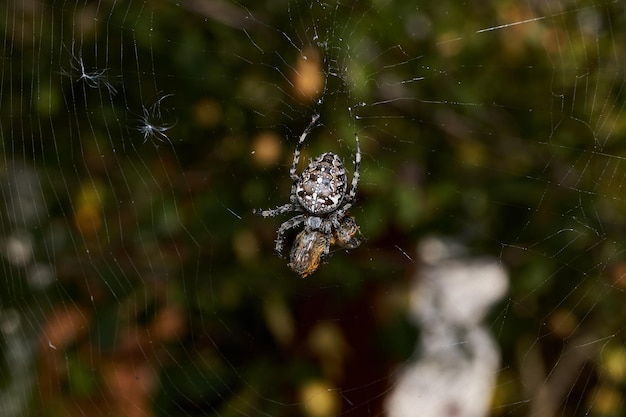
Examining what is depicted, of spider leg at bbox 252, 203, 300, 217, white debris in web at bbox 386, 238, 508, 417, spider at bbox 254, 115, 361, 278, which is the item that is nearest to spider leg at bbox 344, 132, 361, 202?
spider at bbox 254, 115, 361, 278

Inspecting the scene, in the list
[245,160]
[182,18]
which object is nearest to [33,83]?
[182,18]

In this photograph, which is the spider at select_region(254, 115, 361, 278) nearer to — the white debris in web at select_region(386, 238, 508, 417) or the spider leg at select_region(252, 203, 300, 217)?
the spider leg at select_region(252, 203, 300, 217)

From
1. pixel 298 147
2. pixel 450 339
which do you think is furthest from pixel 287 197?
pixel 450 339

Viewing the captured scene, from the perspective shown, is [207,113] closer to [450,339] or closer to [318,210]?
[318,210]

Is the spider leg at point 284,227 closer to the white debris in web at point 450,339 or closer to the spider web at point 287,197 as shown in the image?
the spider web at point 287,197

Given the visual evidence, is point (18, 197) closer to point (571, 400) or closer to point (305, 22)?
point (305, 22)
